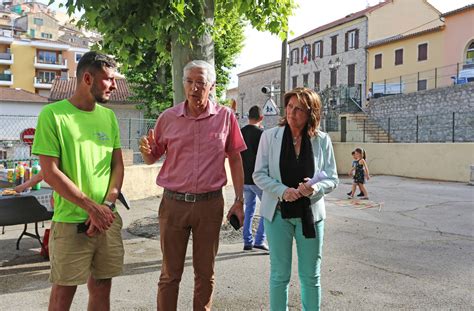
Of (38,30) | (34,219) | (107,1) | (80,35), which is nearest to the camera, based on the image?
(34,219)

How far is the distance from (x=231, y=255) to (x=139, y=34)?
9.95ft

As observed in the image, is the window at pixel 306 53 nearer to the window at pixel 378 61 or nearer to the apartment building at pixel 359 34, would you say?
the apartment building at pixel 359 34

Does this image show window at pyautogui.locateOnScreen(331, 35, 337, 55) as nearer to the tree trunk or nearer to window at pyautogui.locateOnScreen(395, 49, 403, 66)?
window at pyautogui.locateOnScreen(395, 49, 403, 66)

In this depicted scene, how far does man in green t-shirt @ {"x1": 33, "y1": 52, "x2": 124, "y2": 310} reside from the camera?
258cm

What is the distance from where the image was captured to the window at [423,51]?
33750 mm

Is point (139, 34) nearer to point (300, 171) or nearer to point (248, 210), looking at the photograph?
point (248, 210)

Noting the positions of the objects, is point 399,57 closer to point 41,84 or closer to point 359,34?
point 359,34

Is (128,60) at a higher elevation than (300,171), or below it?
higher

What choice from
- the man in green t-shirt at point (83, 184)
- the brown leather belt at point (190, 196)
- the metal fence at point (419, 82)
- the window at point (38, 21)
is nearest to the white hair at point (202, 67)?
the man in green t-shirt at point (83, 184)

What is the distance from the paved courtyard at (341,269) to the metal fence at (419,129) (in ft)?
41.5

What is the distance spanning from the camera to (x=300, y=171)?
10.5ft

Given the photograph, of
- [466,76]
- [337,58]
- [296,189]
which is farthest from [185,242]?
[337,58]

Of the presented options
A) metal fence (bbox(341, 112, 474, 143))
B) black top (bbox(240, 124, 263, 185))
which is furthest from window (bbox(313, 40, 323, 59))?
black top (bbox(240, 124, 263, 185))

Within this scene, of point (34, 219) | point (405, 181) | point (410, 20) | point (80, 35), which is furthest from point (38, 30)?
point (34, 219)
